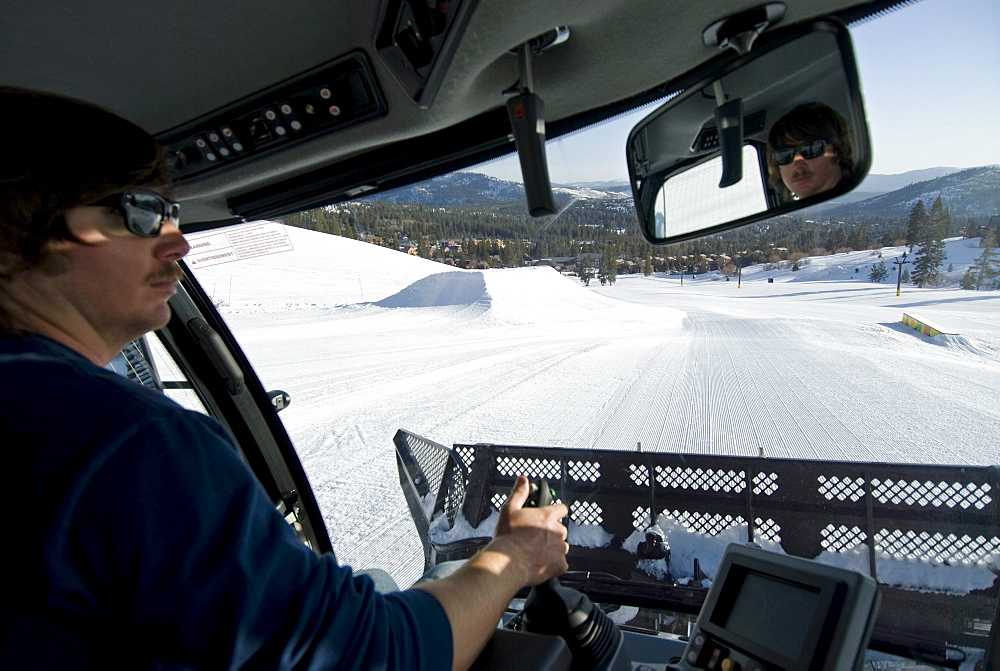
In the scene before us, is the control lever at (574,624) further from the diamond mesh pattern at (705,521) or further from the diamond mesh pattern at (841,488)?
the diamond mesh pattern at (841,488)

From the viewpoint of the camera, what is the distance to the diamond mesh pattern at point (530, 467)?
2.23 metres

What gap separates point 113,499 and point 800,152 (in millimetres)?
1613

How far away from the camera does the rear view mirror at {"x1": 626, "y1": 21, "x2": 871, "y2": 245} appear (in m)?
1.35

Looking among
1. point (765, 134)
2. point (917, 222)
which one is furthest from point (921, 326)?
point (765, 134)

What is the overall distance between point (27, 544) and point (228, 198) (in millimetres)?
2213

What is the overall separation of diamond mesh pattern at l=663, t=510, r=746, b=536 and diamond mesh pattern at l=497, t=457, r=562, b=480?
447mm

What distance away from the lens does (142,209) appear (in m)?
1.08

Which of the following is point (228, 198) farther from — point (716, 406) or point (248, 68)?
point (716, 406)

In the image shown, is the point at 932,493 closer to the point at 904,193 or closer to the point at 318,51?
the point at 904,193

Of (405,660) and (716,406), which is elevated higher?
(405,660)

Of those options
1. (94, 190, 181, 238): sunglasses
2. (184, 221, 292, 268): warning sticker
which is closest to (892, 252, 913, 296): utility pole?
(94, 190, 181, 238): sunglasses

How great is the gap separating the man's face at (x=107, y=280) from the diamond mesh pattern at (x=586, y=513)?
1.55 m

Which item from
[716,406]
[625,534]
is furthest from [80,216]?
[716,406]

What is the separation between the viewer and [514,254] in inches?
101
